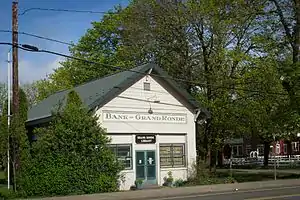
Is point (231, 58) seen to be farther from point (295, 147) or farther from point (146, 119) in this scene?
point (295, 147)

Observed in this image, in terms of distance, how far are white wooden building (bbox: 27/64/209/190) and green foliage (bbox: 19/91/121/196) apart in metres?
1.94

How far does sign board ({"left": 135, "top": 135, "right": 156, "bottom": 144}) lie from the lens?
95.7 ft

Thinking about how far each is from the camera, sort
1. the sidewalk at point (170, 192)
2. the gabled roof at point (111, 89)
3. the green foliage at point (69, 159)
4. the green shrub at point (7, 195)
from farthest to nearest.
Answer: the gabled roof at point (111, 89)
the green foliage at point (69, 159)
the green shrub at point (7, 195)
the sidewalk at point (170, 192)

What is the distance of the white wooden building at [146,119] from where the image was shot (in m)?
28.3

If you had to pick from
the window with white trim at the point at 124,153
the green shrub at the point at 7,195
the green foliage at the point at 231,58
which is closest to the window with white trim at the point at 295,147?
the green foliage at the point at 231,58

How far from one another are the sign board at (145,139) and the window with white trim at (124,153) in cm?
70

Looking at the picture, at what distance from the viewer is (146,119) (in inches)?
1168

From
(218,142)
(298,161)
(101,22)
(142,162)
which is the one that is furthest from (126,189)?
(298,161)

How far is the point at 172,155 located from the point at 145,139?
2.28 metres

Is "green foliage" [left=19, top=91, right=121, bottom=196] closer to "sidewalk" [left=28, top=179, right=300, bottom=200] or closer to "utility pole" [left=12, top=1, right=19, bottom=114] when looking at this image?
"sidewalk" [left=28, top=179, right=300, bottom=200]

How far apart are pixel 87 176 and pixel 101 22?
99.6 feet

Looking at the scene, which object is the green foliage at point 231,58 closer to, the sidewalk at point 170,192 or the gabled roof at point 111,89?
the gabled roof at point 111,89

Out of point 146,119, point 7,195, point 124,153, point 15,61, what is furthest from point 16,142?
point 146,119

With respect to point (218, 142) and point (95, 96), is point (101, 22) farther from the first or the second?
point (95, 96)
